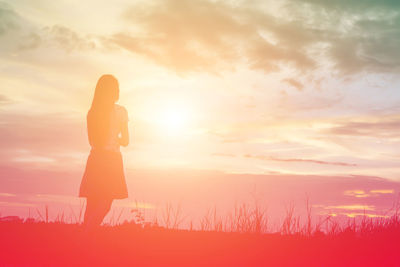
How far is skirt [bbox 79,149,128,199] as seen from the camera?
9.63 metres

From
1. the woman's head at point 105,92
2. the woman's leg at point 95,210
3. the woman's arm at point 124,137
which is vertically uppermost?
the woman's head at point 105,92

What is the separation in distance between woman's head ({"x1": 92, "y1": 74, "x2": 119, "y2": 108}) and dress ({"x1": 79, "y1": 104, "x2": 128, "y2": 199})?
0.22 m

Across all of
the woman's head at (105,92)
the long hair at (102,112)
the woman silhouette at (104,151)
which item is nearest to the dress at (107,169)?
the woman silhouette at (104,151)

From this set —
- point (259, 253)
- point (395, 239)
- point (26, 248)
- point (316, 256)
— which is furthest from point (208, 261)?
point (395, 239)

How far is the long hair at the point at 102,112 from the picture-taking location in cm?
955

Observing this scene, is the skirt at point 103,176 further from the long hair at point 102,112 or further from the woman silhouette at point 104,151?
the long hair at point 102,112

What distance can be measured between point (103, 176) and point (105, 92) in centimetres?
170

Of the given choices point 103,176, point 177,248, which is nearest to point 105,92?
point 103,176

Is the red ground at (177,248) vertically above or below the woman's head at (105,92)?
below

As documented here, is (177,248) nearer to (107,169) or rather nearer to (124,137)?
(107,169)

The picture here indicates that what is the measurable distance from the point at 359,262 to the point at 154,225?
4.78m

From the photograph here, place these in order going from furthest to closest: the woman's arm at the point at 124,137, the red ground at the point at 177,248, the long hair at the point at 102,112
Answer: the woman's arm at the point at 124,137 < the long hair at the point at 102,112 < the red ground at the point at 177,248

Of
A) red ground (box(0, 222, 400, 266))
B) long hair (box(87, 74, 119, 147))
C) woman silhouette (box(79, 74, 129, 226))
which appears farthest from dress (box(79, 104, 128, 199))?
red ground (box(0, 222, 400, 266))

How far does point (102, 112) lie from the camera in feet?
31.3
